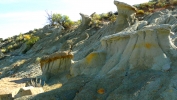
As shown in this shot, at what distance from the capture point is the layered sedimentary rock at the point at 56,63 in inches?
806

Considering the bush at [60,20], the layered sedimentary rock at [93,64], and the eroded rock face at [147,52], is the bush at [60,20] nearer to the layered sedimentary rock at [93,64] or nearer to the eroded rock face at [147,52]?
the layered sedimentary rock at [93,64]

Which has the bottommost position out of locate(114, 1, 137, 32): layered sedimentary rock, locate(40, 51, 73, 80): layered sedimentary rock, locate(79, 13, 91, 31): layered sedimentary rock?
locate(40, 51, 73, 80): layered sedimentary rock

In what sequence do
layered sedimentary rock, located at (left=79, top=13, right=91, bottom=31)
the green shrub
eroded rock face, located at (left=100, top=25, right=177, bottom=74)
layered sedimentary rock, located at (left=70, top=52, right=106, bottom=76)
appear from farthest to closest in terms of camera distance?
the green shrub, layered sedimentary rock, located at (left=79, top=13, right=91, bottom=31), layered sedimentary rock, located at (left=70, top=52, right=106, bottom=76), eroded rock face, located at (left=100, top=25, right=177, bottom=74)

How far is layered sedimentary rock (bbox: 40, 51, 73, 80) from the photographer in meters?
20.5

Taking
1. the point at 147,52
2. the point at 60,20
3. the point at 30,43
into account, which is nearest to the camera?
the point at 147,52

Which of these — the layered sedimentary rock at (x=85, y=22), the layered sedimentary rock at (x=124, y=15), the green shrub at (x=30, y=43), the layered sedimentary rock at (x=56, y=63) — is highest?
the layered sedimentary rock at (x=124, y=15)

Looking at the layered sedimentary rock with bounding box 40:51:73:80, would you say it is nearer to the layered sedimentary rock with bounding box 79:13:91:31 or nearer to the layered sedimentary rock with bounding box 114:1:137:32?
the layered sedimentary rock with bounding box 114:1:137:32

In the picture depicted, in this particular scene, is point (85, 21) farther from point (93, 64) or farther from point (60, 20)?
point (93, 64)

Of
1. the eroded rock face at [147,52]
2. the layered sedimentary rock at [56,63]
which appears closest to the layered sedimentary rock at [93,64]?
the eroded rock face at [147,52]

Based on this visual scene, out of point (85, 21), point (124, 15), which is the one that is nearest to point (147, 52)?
point (124, 15)

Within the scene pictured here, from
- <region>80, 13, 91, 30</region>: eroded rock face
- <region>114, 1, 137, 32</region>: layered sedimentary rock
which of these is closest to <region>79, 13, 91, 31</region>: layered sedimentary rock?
<region>80, 13, 91, 30</region>: eroded rock face

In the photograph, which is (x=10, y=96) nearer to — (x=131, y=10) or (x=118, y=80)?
(x=118, y=80)

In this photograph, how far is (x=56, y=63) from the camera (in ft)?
68.1

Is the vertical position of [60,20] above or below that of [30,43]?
above
